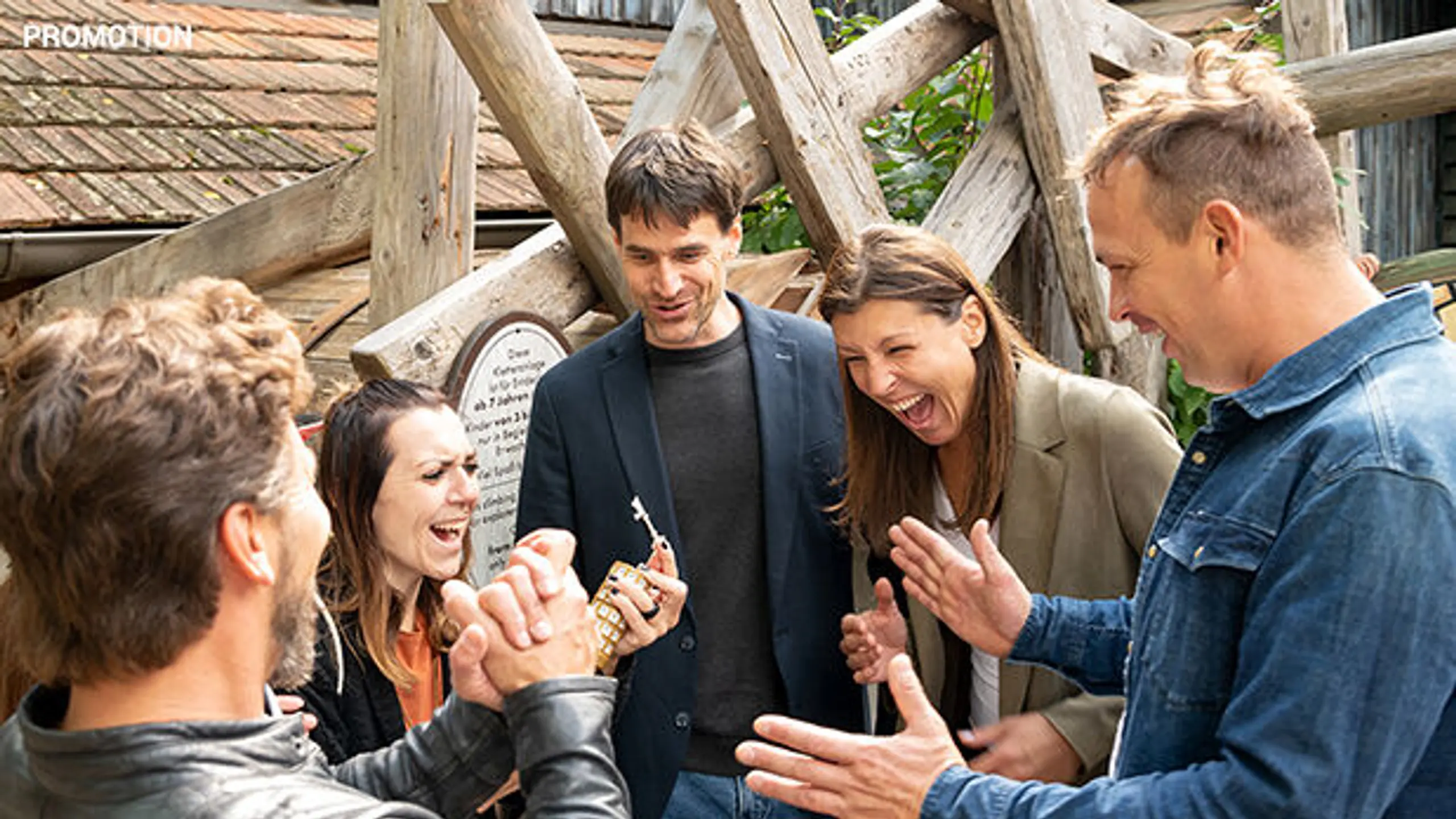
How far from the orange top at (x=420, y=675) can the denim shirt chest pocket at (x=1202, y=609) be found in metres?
1.50

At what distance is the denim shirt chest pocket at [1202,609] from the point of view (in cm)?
151

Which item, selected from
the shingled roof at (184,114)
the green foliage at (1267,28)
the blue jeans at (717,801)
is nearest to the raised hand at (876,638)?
the blue jeans at (717,801)

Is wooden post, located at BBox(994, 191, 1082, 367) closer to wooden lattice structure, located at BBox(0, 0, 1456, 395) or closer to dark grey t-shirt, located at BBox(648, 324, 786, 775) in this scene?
wooden lattice structure, located at BBox(0, 0, 1456, 395)

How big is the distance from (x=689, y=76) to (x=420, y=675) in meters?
2.06

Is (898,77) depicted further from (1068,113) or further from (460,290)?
(460,290)

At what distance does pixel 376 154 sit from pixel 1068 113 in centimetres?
224

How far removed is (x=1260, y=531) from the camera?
1.49 metres

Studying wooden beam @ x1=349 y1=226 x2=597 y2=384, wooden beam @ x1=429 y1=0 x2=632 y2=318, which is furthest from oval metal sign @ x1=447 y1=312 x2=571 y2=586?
wooden beam @ x1=429 y1=0 x2=632 y2=318

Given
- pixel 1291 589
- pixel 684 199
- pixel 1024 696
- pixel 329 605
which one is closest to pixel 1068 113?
pixel 684 199

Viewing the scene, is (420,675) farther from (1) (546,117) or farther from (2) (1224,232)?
(2) (1224,232)

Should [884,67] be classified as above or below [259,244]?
above

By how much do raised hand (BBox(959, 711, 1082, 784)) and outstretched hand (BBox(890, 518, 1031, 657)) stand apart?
19 cm

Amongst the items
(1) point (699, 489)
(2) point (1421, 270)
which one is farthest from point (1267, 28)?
(1) point (699, 489)

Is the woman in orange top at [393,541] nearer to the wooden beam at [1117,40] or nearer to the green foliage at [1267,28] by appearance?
the wooden beam at [1117,40]
